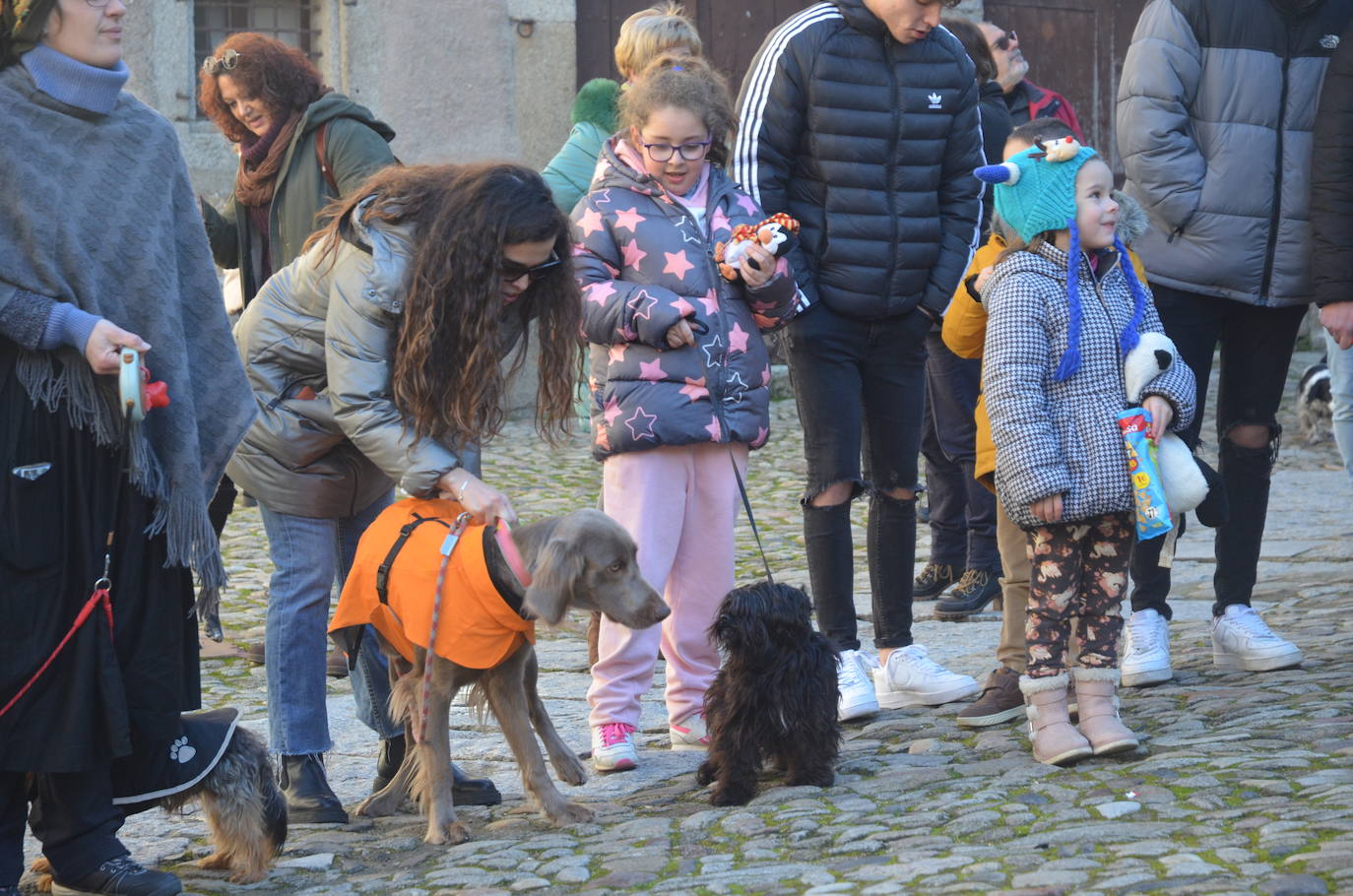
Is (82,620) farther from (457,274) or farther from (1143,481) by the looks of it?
(1143,481)

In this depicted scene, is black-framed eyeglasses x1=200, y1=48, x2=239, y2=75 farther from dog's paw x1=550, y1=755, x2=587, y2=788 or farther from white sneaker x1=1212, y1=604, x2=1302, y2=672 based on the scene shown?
white sneaker x1=1212, y1=604, x2=1302, y2=672

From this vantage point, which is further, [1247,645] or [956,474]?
[956,474]

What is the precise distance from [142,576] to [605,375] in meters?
1.60

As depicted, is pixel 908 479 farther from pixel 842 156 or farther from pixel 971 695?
pixel 842 156

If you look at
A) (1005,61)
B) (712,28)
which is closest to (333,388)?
(1005,61)

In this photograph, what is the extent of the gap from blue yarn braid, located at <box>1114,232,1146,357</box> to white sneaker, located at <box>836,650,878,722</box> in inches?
51.7

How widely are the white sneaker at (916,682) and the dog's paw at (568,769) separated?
1.28m

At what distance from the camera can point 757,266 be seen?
4695 mm

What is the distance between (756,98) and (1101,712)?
2.12 m

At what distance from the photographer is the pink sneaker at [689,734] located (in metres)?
4.94

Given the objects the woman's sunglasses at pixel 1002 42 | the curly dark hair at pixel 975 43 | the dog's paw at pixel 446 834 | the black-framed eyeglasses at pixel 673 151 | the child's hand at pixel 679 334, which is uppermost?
the woman's sunglasses at pixel 1002 42

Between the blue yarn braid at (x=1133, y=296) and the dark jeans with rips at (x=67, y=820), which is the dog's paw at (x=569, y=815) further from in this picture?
the blue yarn braid at (x=1133, y=296)

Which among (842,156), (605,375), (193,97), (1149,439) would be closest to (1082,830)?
(1149,439)

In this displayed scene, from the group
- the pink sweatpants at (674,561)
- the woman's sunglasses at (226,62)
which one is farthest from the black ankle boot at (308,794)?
the woman's sunglasses at (226,62)
